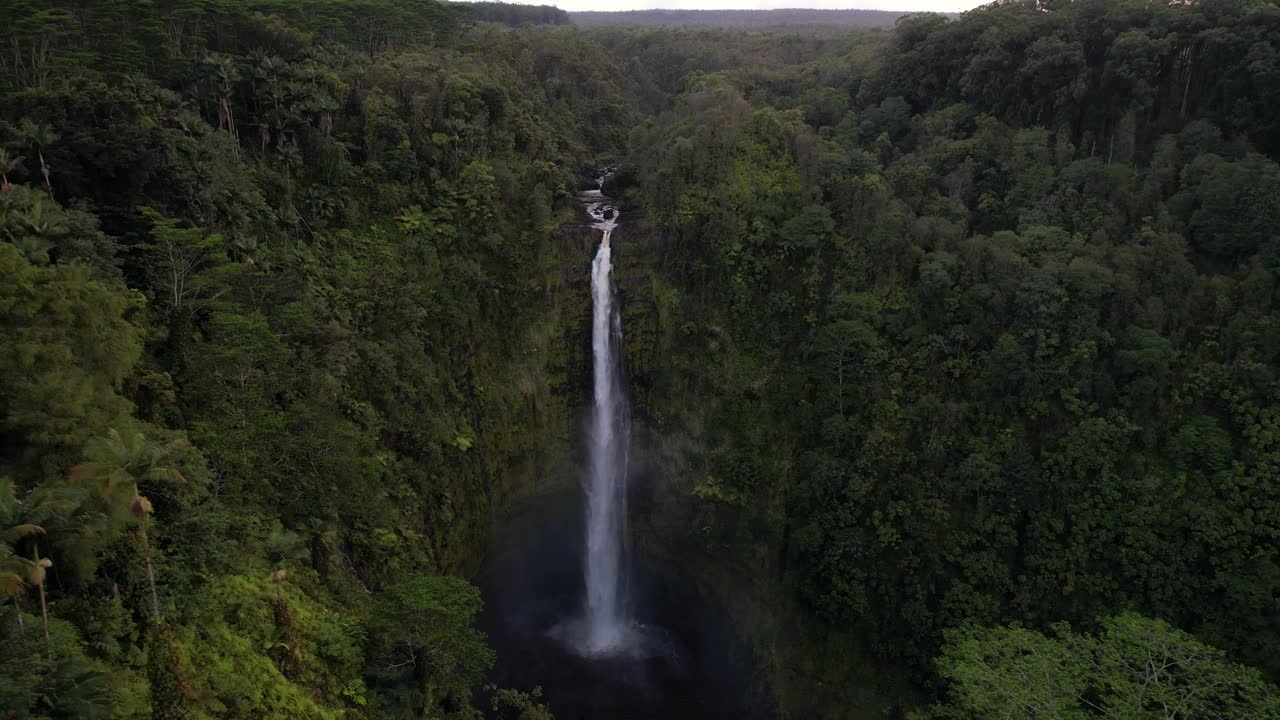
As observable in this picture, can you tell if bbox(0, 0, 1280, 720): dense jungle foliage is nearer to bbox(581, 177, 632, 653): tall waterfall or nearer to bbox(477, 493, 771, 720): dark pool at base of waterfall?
bbox(581, 177, 632, 653): tall waterfall

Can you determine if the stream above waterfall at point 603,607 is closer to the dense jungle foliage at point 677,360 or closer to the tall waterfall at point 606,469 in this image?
the tall waterfall at point 606,469

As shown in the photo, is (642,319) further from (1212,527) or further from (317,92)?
(1212,527)

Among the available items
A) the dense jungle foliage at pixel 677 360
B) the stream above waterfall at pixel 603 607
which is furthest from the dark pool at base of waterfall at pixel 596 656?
the dense jungle foliage at pixel 677 360

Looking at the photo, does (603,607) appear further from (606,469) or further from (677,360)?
(677,360)

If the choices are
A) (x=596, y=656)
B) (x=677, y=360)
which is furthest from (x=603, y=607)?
(x=677, y=360)

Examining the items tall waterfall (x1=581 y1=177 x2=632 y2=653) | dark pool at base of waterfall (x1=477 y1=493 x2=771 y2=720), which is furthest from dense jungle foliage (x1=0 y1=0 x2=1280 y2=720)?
dark pool at base of waterfall (x1=477 y1=493 x2=771 y2=720)

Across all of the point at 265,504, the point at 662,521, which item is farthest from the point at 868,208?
the point at 265,504
